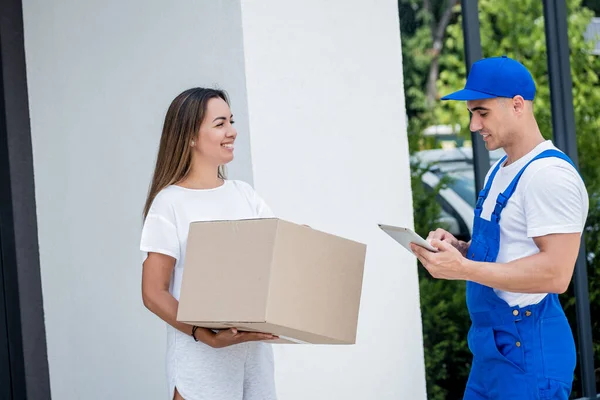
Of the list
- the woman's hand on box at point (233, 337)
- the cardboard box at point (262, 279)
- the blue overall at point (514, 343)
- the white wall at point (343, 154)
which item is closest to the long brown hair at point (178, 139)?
the cardboard box at point (262, 279)

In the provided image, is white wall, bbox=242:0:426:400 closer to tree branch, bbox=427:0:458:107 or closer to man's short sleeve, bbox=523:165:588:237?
tree branch, bbox=427:0:458:107

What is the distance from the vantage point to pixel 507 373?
7.89 feet

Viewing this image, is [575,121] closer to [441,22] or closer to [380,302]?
[441,22]

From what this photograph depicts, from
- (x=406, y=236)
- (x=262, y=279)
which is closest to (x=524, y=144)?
(x=406, y=236)

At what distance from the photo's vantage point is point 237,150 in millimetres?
3248

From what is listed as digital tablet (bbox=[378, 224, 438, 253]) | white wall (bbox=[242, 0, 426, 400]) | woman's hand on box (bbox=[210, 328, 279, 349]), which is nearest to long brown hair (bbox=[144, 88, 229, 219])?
woman's hand on box (bbox=[210, 328, 279, 349])

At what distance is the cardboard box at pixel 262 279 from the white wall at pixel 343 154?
94 cm

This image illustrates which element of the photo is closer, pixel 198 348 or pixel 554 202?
pixel 554 202

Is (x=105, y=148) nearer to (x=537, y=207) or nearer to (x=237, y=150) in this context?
(x=237, y=150)

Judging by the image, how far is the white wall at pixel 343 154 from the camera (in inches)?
129

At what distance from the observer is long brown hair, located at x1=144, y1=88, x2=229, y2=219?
2.53 metres

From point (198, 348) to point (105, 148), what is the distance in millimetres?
1551

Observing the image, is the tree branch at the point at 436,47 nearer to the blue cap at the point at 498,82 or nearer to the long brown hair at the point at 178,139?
the blue cap at the point at 498,82

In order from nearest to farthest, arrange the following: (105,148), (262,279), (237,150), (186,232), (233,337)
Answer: (262,279) → (233,337) → (186,232) → (237,150) → (105,148)
